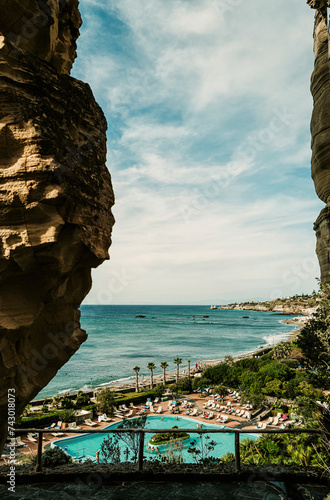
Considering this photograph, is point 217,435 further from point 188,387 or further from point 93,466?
point 93,466

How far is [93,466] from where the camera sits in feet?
23.2

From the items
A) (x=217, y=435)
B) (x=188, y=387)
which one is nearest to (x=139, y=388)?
(x=188, y=387)

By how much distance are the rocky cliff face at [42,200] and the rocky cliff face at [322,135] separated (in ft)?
27.8

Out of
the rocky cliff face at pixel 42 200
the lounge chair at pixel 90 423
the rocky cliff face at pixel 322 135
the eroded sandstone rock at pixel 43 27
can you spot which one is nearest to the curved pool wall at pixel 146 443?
the lounge chair at pixel 90 423

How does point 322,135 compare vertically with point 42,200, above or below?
above

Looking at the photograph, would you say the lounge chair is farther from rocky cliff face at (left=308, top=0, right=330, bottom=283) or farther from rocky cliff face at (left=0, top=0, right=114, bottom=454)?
rocky cliff face at (left=308, top=0, right=330, bottom=283)

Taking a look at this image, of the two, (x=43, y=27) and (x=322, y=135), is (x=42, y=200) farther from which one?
(x=322, y=135)

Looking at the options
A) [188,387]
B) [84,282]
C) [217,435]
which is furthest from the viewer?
[188,387]

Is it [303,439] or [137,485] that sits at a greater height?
[137,485]

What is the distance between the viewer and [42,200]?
4.74 m

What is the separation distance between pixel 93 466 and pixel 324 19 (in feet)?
57.7

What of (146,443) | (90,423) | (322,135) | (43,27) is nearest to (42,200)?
(43,27)

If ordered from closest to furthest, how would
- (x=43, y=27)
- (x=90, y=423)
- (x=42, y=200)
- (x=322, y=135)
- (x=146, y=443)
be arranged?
1. (x=42, y=200)
2. (x=43, y=27)
3. (x=322, y=135)
4. (x=146, y=443)
5. (x=90, y=423)

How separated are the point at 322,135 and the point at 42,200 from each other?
34.6ft
